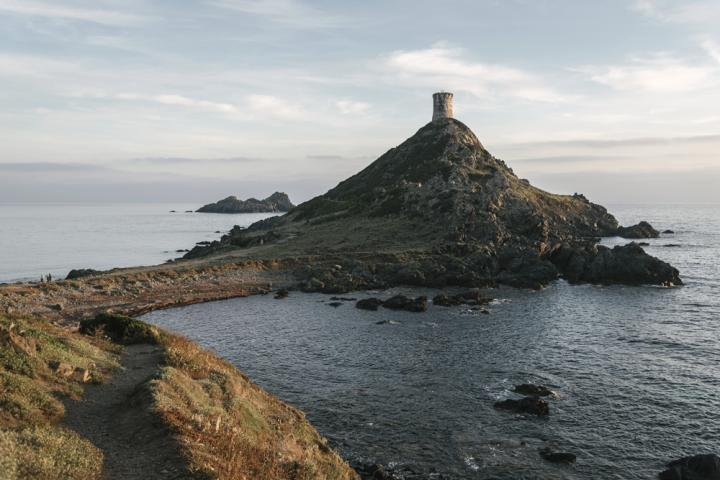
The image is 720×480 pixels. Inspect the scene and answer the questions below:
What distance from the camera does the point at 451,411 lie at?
34.2m

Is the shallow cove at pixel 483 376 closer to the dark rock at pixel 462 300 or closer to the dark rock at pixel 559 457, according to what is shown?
the dark rock at pixel 559 457

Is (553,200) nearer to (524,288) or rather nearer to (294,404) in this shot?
(524,288)

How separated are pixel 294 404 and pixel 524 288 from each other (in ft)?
189

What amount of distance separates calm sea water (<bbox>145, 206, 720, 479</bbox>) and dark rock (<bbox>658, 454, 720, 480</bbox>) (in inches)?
39.0

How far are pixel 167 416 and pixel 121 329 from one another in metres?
16.8

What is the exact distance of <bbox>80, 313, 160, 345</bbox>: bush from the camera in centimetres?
3275

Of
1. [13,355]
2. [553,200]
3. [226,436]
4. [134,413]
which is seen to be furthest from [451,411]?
[553,200]

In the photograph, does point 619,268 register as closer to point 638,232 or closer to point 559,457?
point 559,457

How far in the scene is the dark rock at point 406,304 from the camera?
218 feet

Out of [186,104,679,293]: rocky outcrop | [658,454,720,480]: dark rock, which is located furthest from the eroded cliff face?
[658,454,720,480]: dark rock

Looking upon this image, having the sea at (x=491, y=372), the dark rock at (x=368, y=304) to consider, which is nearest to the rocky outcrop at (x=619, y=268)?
the sea at (x=491, y=372)

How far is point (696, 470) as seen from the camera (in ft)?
86.4

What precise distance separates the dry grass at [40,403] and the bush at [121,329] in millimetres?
4008

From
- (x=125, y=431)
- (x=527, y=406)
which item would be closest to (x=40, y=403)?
(x=125, y=431)
